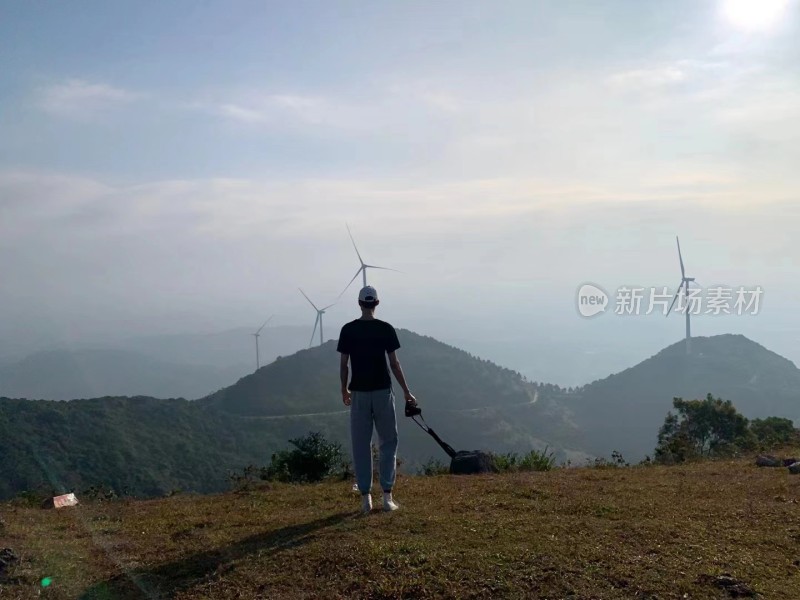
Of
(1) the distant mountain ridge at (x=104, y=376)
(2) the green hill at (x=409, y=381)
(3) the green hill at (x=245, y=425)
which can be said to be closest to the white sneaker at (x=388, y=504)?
(3) the green hill at (x=245, y=425)

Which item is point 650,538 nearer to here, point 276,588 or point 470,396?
point 276,588

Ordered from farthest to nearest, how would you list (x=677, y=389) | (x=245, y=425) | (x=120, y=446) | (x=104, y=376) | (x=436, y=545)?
(x=104, y=376) → (x=677, y=389) → (x=245, y=425) → (x=120, y=446) → (x=436, y=545)

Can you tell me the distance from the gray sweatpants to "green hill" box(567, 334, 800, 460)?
63380 millimetres

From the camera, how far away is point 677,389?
8031cm

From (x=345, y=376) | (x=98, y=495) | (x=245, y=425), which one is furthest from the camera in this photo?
(x=245, y=425)

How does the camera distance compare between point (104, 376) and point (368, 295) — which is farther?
point (104, 376)

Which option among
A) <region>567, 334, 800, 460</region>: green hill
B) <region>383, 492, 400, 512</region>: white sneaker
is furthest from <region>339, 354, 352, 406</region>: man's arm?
<region>567, 334, 800, 460</region>: green hill

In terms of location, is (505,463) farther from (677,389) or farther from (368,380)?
(677,389)

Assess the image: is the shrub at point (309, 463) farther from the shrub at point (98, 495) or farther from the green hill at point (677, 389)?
the green hill at point (677, 389)

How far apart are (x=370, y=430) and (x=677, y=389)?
79545 mm

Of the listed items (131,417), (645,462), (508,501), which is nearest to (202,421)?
(131,417)

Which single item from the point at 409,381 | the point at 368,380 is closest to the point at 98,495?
the point at 368,380

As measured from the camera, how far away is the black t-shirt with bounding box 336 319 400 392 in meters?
7.43

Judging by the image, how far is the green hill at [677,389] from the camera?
240ft
